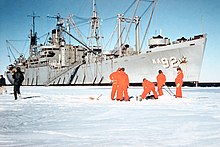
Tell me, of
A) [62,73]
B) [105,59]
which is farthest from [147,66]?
[62,73]

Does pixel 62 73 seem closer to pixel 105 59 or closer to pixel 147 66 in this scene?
pixel 105 59

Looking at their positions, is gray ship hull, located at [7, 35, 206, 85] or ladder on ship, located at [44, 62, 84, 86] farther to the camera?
ladder on ship, located at [44, 62, 84, 86]

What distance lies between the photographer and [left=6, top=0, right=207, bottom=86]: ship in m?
30.4

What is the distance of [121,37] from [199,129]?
34.6m

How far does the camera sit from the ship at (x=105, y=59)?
30422 mm

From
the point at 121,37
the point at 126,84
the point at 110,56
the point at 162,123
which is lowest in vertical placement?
the point at 162,123

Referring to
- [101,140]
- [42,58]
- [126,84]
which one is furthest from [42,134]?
[42,58]

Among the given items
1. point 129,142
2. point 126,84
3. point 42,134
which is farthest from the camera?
point 126,84

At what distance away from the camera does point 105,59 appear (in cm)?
4206

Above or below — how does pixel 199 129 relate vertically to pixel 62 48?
below

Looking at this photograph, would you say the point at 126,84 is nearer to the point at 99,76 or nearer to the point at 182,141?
the point at 182,141

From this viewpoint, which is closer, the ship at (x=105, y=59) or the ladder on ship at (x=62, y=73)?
the ship at (x=105, y=59)

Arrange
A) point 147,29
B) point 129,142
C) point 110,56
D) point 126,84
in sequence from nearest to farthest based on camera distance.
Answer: point 129,142
point 126,84
point 147,29
point 110,56

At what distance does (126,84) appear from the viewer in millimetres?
11422
